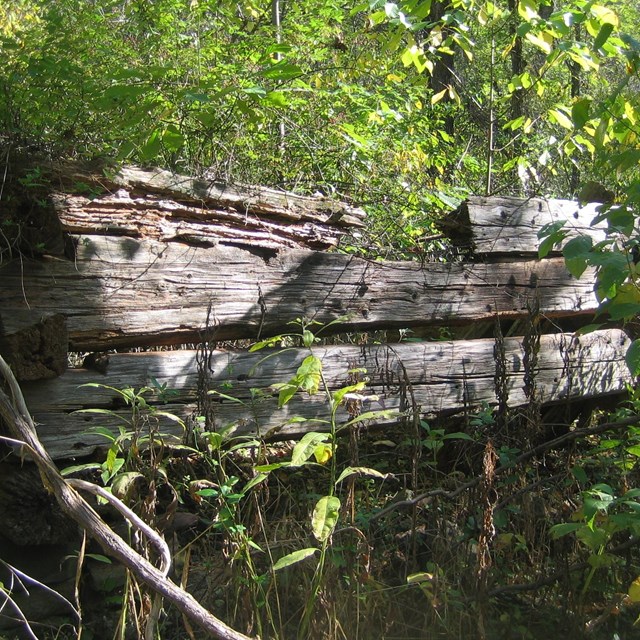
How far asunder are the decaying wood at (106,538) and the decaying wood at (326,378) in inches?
32.8

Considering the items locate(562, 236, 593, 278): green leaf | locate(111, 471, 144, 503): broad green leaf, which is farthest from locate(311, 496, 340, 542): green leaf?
locate(562, 236, 593, 278): green leaf

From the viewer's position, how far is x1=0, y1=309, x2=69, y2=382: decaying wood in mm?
2893

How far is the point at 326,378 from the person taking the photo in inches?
145

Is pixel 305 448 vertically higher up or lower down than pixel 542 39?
lower down

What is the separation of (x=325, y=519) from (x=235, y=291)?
5.09ft

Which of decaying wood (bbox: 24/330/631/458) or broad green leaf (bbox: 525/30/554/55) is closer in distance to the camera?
decaying wood (bbox: 24/330/631/458)

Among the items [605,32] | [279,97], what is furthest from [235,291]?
[605,32]

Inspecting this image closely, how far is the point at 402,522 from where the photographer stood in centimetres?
336

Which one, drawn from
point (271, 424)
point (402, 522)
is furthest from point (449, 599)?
point (271, 424)

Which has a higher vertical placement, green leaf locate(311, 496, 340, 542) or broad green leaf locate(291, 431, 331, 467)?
broad green leaf locate(291, 431, 331, 467)

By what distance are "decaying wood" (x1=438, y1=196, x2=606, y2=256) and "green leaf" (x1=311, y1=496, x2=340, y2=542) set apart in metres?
2.48

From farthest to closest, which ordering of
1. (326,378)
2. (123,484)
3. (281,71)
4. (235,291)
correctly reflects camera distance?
(326,378) → (235,291) → (281,71) → (123,484)

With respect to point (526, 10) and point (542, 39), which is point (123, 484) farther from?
point (542, 39)

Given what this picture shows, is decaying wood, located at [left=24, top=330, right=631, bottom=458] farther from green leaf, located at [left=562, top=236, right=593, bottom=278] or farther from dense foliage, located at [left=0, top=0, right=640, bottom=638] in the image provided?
green leaf, located at [left=562, top=236, right=593, bottom=278]
